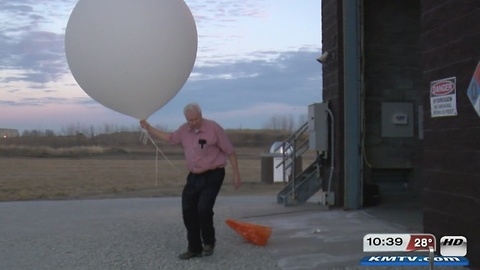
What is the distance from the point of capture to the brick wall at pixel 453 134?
5.55 meters

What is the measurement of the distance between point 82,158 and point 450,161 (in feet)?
103

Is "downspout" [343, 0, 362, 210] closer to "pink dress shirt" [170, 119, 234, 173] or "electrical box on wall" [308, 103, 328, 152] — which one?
"electrical box on wall" [308, 103, 328, 152]

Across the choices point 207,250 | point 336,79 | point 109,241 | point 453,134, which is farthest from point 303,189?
point 453,134

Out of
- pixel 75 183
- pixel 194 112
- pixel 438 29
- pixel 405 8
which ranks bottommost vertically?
pixel 75 183

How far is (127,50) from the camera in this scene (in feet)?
19.4

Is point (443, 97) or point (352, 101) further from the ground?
point (352, 101)

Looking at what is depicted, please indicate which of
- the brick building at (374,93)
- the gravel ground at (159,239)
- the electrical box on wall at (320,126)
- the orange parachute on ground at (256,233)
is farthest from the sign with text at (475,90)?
the electrical box on wall at (320,126)

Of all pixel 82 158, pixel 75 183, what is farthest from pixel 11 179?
pixel 82 158

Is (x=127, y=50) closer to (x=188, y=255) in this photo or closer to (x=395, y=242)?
(x=188, y=255)

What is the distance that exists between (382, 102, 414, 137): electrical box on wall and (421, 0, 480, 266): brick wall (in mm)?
3861

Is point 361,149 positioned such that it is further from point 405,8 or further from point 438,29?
point 438,29

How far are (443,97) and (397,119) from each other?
4342 mm

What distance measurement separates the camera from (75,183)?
779 inches

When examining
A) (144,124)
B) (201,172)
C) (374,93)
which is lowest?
(201,172)
